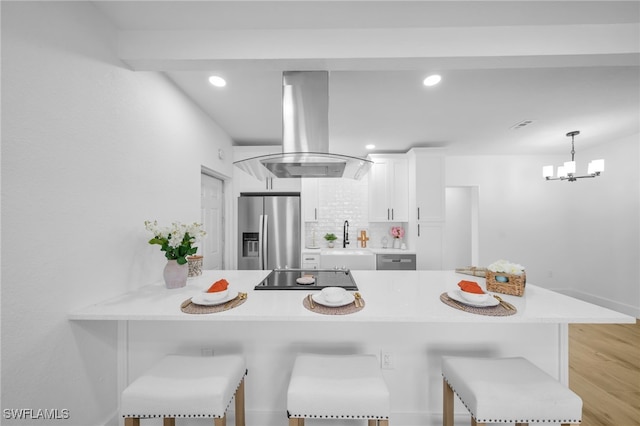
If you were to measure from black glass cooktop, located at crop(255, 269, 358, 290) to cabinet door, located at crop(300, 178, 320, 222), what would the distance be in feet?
6.99

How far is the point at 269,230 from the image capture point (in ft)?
12.6

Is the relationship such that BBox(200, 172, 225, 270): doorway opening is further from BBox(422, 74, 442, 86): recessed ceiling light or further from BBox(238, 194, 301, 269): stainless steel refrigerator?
BBox(422, 74, 442, 86): recessed ceiling light

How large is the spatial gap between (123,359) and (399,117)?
10.5 ft

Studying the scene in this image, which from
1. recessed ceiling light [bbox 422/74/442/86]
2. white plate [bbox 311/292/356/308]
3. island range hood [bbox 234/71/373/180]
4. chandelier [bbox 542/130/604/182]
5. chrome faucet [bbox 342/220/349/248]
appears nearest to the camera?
white plate [bbox 311/292/356/308]

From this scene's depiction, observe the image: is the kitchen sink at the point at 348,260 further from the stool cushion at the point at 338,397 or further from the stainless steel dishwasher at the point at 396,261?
the stool cushion at the point at 338,397

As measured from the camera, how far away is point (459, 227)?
17.7 feet

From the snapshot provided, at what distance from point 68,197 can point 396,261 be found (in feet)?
12.2

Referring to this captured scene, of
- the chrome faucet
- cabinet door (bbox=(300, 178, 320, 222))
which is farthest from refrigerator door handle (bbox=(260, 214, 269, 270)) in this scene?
the chrome faucet

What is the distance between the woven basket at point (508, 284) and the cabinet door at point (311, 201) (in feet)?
9.66

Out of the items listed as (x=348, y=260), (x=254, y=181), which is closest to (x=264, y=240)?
(x=254, y=181)

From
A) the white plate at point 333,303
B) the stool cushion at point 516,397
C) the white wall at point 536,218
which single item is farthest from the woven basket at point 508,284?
the white wall at point 536,218

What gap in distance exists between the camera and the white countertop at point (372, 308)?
1249 millimetres

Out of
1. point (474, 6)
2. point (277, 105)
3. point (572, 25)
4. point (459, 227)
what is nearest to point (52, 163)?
point (277, 105)

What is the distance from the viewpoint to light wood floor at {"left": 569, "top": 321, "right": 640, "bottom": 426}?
1873mm
